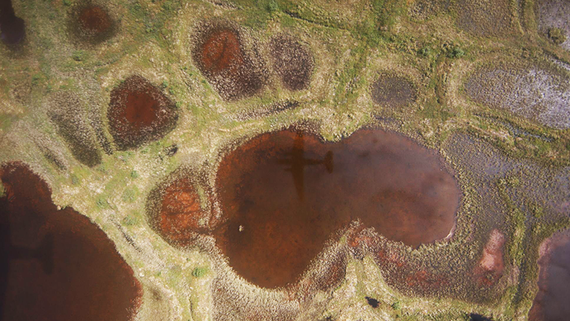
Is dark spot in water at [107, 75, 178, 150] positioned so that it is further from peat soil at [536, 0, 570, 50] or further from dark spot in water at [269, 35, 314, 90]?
peat soil at [536, 0, 570, 50]

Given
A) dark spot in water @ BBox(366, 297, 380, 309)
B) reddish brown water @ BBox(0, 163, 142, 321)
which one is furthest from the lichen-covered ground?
reddish brown water @ BBox(0, 163, 142, 321)

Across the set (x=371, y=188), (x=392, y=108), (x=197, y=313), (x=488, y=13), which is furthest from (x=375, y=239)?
(x=488, y=13)

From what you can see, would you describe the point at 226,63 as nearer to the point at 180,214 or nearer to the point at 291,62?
the point at 291,62

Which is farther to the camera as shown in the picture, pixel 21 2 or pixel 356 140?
pixel 356 140

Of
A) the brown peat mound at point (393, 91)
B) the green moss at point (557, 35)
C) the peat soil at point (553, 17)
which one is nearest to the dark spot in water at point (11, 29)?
the brown peat mound at point (393, 91)

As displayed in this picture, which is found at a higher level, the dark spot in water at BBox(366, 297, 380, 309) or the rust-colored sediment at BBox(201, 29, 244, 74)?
the rust-colored sediment at BBox(201, 29, 244, 74)

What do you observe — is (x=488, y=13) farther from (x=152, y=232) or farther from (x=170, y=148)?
(x=152, y=232)
